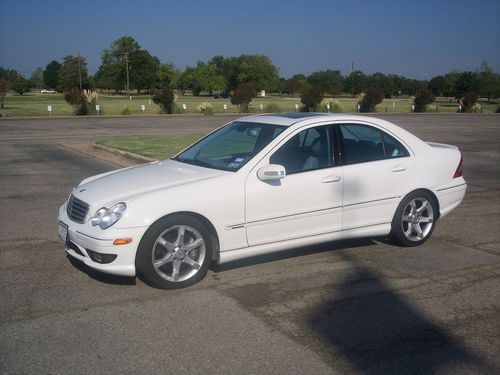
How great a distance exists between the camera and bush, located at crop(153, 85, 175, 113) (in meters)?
43.3

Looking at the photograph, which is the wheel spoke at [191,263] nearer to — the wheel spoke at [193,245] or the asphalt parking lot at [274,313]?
the wheel spoke at [193,245]

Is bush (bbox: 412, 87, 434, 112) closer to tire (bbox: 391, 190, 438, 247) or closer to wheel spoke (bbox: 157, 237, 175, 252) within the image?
tire (bbox: 391, 190, 438, 247)

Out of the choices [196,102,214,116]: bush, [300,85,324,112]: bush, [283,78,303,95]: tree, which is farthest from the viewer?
[283,78,303,95]: tree

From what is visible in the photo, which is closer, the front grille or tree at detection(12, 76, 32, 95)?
the front grille

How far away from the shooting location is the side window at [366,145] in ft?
20.6

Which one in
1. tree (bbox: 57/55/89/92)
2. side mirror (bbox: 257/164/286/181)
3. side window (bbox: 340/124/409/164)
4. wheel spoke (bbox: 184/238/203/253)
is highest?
tree (bbox: 57/55/89/92)

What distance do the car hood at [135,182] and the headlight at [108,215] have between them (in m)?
0.06

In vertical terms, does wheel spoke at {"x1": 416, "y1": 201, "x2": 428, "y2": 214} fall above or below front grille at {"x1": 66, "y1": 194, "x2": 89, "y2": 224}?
below

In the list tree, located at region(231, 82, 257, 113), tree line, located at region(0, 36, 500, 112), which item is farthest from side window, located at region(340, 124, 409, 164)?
tree line, located at region(0, 36, 500, 112)

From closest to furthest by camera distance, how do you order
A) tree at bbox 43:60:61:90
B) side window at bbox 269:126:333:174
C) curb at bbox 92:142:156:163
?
side window at bbox 269:126:333:174, curb at bbox 92:142:156:163, tree at bbox 43:60:61:90

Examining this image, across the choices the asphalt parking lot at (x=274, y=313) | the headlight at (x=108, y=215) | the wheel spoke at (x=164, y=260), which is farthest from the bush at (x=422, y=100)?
the headlight at (x=108, y=215)

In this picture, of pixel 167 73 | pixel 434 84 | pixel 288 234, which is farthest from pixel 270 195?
pixel 167 73

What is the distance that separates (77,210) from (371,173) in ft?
9.96

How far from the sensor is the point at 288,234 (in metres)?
5.77
